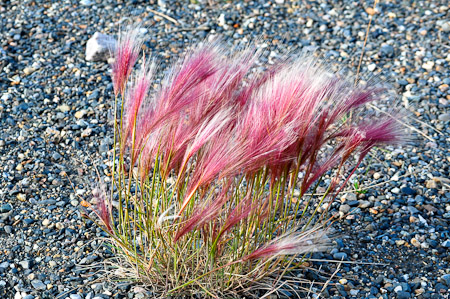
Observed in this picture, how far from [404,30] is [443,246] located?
1.88m

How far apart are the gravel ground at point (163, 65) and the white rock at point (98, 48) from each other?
5 centimetres

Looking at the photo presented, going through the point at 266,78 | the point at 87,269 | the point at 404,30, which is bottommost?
the point at 87,269

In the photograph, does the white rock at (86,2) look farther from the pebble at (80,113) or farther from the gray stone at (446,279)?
the gray stone at (446,279)

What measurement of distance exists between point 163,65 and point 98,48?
14.8 inches

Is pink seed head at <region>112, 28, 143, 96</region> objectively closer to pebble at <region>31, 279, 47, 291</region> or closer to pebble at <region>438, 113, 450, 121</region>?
pebble at <region>31, 279, 47, 291</region>

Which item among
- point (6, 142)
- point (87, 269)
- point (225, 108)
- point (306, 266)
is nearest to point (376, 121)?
point (225, 108)

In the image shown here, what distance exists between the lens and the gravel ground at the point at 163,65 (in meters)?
2.12

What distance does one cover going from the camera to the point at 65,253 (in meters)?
2.18

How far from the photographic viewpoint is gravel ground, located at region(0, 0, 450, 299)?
2.12 meters

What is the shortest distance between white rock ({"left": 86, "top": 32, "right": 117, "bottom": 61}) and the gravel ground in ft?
0.17

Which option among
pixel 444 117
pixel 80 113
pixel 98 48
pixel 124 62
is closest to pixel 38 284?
pixel 124 62

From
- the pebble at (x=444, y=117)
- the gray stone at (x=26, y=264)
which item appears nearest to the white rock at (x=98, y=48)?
the gray stone at (x=26, y=264)

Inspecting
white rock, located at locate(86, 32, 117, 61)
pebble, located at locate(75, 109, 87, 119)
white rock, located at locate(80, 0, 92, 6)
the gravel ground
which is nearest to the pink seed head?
the gravel ground

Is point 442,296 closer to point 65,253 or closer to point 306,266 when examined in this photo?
point 306,266
